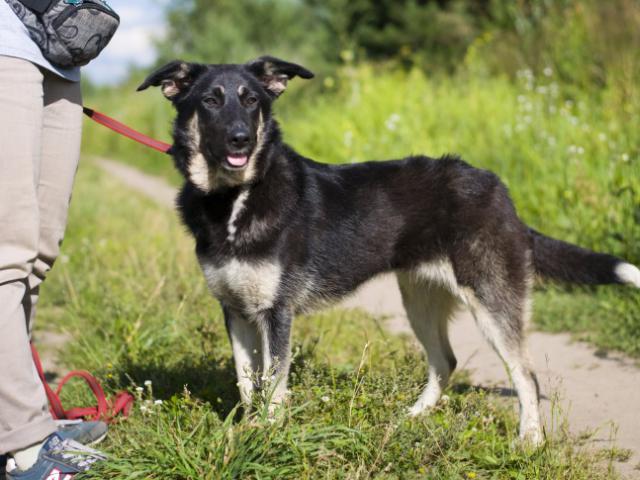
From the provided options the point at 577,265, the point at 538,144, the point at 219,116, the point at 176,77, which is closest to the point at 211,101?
the point at 219,116

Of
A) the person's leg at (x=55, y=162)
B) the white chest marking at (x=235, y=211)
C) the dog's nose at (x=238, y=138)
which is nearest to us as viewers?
the person's leg at (x=55, y=162)

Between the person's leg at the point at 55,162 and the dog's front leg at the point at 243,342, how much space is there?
851 millimetres

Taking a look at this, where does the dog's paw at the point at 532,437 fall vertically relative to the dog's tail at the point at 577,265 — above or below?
below

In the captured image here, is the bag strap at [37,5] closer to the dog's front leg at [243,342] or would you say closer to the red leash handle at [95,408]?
the dog's front leg at [243,342]

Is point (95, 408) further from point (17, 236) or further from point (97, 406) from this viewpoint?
point (17, 236)

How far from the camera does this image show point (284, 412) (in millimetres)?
2797

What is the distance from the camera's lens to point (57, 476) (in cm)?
270

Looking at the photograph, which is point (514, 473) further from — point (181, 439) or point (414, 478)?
point (181, 439)

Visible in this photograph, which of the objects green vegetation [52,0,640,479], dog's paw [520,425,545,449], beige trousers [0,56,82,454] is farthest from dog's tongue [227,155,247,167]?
dog's paw [520,425,545,449]

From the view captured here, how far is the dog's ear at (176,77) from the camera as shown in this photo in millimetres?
3279

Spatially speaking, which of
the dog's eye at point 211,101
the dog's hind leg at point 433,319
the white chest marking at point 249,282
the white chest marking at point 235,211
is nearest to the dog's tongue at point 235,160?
the white chest marking at point 235,211

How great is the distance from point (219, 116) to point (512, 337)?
179 cm

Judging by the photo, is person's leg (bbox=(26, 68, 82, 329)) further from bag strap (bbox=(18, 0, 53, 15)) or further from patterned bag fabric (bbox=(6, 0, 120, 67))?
bag strap (bbox=(18, 0, 53, 15))

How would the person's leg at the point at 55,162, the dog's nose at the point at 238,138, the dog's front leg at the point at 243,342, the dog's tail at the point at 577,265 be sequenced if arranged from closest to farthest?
the person's leg at the point at 55,162, the dog's nose at the point at 238,138, the dog's front leg at the point at 243,342, the dog's tail at the point at 577,265
